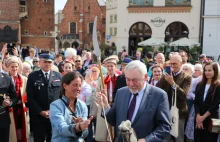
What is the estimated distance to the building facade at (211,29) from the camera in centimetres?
3219

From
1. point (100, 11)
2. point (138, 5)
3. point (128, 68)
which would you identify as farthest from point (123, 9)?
point (128, 68)

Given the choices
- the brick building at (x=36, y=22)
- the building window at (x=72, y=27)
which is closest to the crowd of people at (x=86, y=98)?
the brick building at (x=36, y=22)

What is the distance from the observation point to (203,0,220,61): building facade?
32.2 metres

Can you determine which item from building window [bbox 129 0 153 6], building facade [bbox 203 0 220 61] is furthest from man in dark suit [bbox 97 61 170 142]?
building window [bbox 129 0 153 6]

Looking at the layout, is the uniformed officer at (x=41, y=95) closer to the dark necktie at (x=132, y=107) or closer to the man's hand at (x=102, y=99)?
the man's hand at (x=102, y=99)

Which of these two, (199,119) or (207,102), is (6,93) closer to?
(199,119)

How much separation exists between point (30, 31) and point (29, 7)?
3248 mm

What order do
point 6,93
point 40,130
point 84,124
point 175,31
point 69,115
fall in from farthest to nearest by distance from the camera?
point 175,31 → point 40,130 → point 6,93 → point 69,115 → point 84,124

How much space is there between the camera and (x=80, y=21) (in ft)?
185

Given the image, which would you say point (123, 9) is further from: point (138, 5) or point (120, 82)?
point (120, 82)

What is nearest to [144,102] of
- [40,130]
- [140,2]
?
[40,130]

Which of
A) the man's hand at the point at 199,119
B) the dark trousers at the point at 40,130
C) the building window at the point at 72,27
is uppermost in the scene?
the building window at the point at 72,27

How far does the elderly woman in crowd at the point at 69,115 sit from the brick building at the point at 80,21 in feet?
170

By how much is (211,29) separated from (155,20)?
669cm
